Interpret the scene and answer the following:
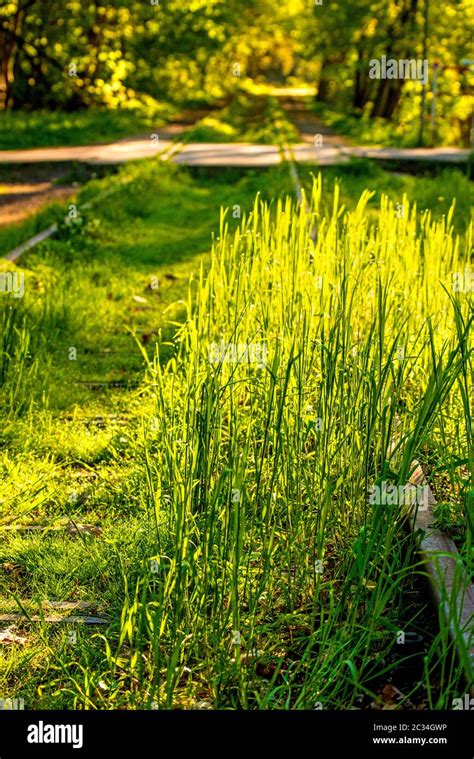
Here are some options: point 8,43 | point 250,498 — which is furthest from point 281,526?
point 8,43

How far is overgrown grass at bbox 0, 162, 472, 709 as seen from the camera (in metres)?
3.47

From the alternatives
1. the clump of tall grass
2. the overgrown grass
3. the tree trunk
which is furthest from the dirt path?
the tree trunk

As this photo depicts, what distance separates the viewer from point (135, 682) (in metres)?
3.51

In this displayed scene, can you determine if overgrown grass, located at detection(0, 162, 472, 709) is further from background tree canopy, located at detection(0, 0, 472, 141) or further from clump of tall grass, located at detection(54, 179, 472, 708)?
background tree canopy, located at detection(0, 0, 472, 141)

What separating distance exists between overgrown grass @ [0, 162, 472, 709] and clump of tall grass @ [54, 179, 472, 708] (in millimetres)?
14

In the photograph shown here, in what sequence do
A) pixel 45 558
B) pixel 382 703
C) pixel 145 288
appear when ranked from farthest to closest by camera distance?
pixel 145 288, pixel 45 558, pixel 382 703

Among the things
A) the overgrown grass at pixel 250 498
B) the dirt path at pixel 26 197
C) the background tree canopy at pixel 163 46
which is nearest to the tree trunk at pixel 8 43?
the background tree canopy at pixel 163 46

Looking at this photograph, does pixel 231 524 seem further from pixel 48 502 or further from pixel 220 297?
pixel 220 297

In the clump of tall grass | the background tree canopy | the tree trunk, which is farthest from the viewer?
the background tree canopy

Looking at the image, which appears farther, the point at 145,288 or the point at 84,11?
the point at 84,11

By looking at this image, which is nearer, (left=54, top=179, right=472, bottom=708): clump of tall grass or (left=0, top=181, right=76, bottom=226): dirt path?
(left=54, top=179, right=472, bottom=708): clump of tall grass

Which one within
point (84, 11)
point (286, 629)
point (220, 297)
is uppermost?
point (84, 11)

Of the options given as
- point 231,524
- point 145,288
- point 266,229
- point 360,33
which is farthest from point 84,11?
point 231,524
